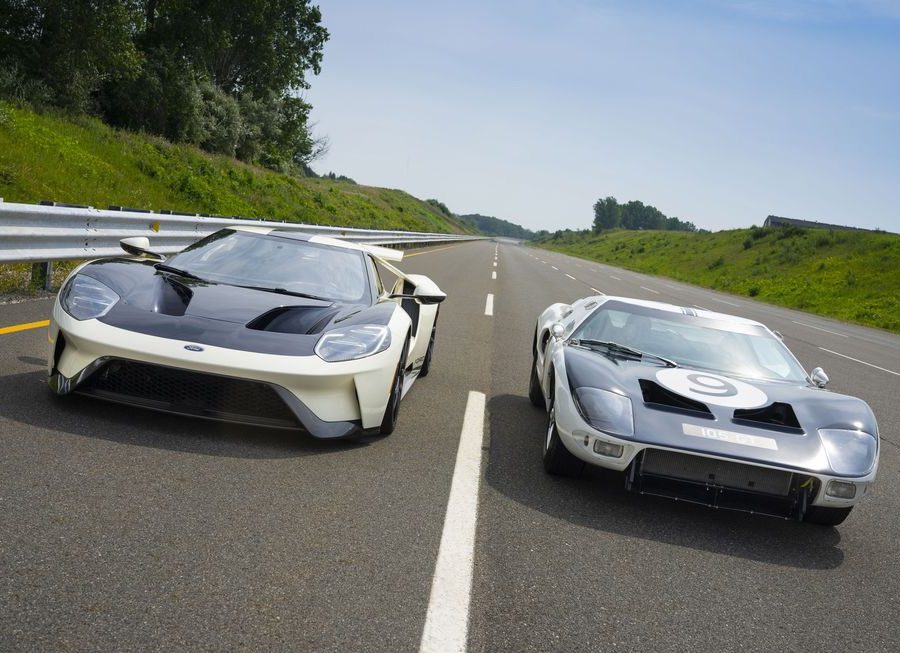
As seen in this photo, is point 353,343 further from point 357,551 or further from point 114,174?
point 114,174

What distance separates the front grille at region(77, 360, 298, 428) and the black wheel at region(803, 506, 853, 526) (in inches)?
106

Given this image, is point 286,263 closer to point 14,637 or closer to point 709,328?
point 709,328

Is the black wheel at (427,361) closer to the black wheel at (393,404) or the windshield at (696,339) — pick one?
the windshield at (696,339)

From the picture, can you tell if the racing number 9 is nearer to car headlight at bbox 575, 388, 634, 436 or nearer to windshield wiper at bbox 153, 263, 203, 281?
car headlight at bbox 575, 388, 634, 436

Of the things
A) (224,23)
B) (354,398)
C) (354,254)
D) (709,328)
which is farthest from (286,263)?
(224,23)

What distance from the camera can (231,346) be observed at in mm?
4180

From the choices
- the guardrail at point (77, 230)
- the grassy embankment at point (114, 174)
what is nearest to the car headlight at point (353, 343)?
the guardrail at point (77, 230)

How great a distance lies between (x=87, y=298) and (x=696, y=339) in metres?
3.82

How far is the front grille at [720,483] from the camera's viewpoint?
13.0ft

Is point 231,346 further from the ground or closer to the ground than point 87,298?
closer to the ground

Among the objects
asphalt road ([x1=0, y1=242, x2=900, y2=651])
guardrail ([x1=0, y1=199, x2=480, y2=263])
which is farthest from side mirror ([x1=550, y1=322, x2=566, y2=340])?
guardrail ([x1=0, y1=199, x2=480, y2=263])

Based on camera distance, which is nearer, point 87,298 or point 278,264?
point 87,298

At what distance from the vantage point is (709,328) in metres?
5.64

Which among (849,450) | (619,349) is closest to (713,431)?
(849,450)
